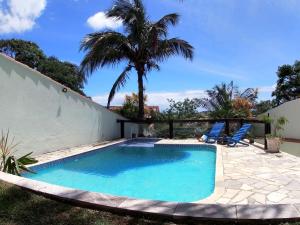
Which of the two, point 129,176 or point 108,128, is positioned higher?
point 108,128

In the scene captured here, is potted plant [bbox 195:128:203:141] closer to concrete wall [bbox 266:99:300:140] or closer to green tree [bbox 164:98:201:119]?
green tree [bbox 164:98:201:119]

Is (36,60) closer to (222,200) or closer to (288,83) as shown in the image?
(288,83)

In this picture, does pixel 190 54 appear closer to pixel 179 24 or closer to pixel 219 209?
pixel 179 24

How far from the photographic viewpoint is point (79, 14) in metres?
15.1

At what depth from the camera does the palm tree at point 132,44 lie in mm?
17531

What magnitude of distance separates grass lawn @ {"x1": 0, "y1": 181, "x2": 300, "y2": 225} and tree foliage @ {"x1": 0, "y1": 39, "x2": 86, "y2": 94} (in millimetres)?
34104

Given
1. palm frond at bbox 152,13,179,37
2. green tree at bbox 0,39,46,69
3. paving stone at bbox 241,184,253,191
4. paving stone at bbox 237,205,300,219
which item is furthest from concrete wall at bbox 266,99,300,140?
green tree at bbox 0,39,46,69

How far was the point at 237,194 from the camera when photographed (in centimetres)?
612

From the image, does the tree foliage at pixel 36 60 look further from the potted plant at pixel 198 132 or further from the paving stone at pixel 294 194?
the paving stone at pixel 294 194

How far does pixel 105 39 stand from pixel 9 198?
1355cm

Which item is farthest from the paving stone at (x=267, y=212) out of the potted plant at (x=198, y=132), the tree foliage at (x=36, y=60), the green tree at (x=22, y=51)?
the green tree at (x=22, y=51)

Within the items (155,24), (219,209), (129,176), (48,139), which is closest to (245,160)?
(129,176)

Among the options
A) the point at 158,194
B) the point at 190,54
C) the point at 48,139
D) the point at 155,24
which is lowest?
the point at 158,194

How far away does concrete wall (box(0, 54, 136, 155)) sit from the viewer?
10234mm
